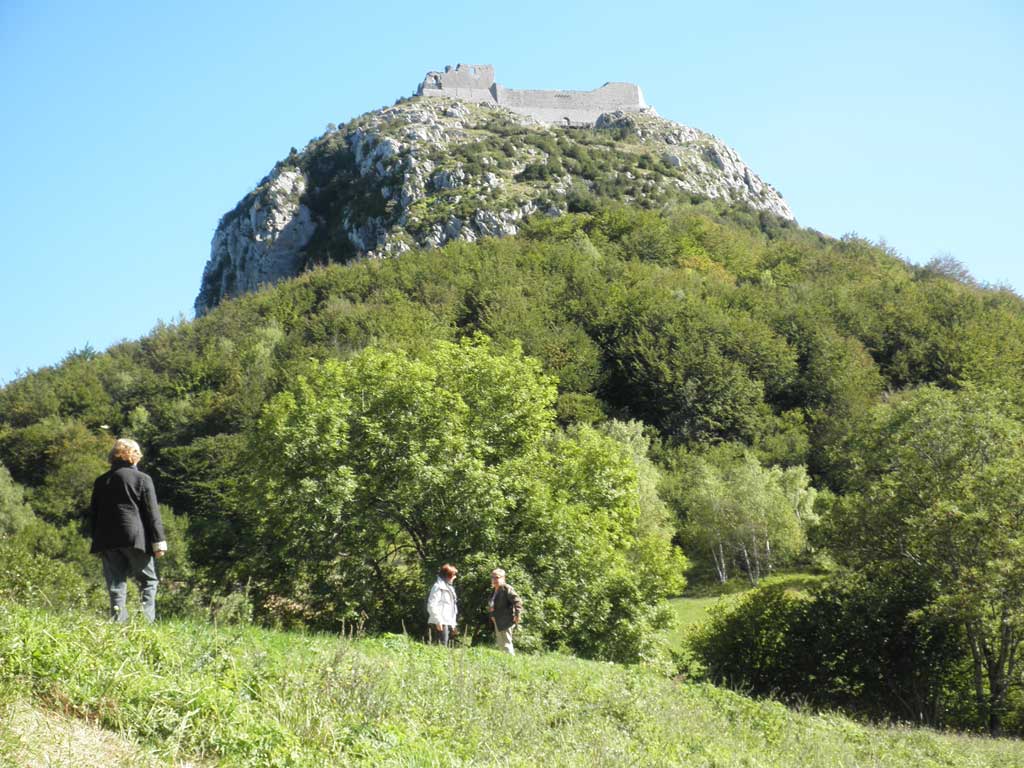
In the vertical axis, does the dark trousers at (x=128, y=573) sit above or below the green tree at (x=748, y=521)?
below

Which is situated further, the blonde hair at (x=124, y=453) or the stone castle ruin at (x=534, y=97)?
the stone castle ruin at (x=534, y=97)

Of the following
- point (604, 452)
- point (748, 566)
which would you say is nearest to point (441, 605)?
point (604, 452)

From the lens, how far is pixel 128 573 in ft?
28.1

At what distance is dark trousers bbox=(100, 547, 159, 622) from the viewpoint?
321 inches

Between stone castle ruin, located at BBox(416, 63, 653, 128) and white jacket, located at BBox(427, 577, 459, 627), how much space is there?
5598 inches

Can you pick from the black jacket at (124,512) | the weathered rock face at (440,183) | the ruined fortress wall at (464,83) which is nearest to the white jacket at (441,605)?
the black jacket at (124,512)

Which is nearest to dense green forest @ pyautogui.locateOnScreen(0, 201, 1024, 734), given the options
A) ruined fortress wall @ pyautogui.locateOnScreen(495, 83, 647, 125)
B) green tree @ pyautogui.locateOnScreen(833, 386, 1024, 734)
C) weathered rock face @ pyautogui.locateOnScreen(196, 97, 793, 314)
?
green tree @ pyautogui.locateOnScreen(833, 386, 1024, 734)

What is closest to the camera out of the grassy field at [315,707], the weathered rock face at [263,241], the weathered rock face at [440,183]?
the grassy field at [315,707]

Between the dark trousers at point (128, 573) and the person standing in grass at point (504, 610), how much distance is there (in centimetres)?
620

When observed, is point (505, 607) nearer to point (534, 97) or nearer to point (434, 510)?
point (434, 510)

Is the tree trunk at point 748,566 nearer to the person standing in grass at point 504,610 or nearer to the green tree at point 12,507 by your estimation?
the person standing in grass at point 504,610

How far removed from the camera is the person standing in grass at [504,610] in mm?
13336

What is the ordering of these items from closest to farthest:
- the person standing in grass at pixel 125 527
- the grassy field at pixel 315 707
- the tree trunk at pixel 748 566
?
the grassy field at pixel 315 707, the person standing in grass at pixel 125 527, the tree trunk at pixel 748 566

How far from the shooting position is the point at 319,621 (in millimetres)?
21453
